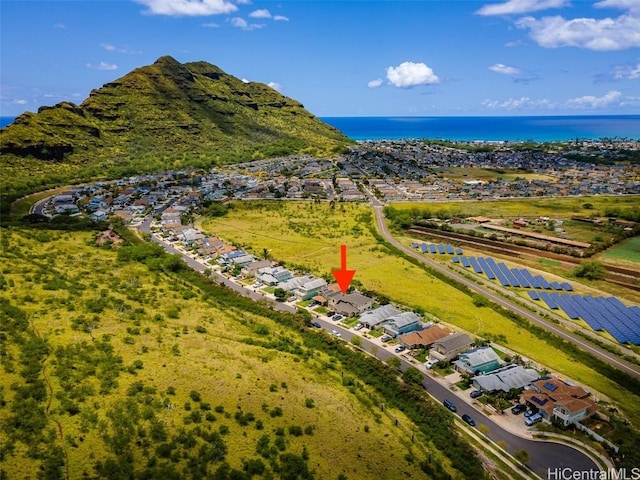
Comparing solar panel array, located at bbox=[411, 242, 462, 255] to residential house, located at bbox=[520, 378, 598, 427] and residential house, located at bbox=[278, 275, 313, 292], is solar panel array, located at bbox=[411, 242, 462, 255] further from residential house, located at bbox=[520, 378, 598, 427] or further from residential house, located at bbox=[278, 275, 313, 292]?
residential house, located at bbox=[520, 378, 598, 427]

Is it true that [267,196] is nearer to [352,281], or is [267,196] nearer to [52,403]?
[352,281]

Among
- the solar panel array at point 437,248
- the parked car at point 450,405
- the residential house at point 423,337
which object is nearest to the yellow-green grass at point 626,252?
the solar panel array at point 437,248

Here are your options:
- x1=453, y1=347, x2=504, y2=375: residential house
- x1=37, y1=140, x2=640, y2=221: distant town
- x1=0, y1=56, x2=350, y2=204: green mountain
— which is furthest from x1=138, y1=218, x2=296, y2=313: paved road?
x1=0, y1=56, x2=350, y2=204: green mountain

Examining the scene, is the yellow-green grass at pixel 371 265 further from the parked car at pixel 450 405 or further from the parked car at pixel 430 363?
the parked car at pixel 450 405

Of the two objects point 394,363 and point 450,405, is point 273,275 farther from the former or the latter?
point 450,405

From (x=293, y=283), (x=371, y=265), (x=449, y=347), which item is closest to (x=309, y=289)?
(x=293, y=283)

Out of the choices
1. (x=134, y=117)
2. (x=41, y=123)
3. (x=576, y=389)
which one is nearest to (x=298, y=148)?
(x=134, y=117)
